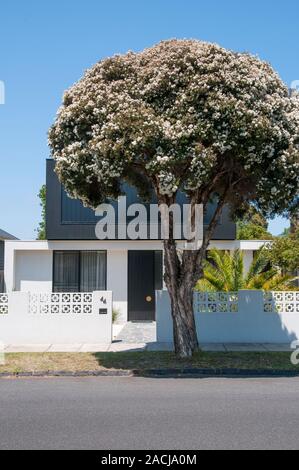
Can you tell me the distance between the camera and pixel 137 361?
37.8 ft

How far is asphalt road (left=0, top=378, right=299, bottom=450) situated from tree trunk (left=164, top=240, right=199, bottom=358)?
5.31 ft

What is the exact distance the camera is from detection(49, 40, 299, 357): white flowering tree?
9.85 m

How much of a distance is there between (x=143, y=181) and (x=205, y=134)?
361 centimetres

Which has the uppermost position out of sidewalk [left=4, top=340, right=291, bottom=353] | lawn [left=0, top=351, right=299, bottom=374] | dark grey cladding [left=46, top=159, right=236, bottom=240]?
dark grey cladding [left=46, top=159, right=236, bottom=240]

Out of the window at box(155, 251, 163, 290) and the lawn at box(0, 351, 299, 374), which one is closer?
the lawn at box(0, 351, 299, 374)

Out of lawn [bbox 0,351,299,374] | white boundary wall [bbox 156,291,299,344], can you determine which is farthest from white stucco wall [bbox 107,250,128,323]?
lawn [bbox 0,351,299,374]

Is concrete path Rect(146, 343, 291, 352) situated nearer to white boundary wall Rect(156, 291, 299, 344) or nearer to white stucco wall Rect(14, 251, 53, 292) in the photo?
white boundary wall Rect(156, 291, 299, 344)

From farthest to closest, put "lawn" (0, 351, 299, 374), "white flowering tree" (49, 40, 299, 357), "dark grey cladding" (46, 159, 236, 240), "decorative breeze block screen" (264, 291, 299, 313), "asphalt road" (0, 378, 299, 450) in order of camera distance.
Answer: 1. "dark grey cladding" (46, 159, 236, 240)
2. "decorative breeze block screen" (264, 291, 299, 313)
3. "lawn" (0, 351, 299, 374)
4. "white flowering tree" (49, 40, 299, 357)
5. "asphalt road" (0, 378, 299, 450)

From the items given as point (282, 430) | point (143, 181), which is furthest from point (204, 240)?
point (282, 430)

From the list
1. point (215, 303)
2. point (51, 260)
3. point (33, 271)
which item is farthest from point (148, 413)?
point (33, 271)

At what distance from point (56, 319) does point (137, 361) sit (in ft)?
12.0

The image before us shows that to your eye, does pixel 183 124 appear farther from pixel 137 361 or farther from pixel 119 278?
pixel 119 278

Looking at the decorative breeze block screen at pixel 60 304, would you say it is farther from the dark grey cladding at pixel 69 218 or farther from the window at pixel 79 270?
the window at pixel 79 270

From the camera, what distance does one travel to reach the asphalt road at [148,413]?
20.1ft
